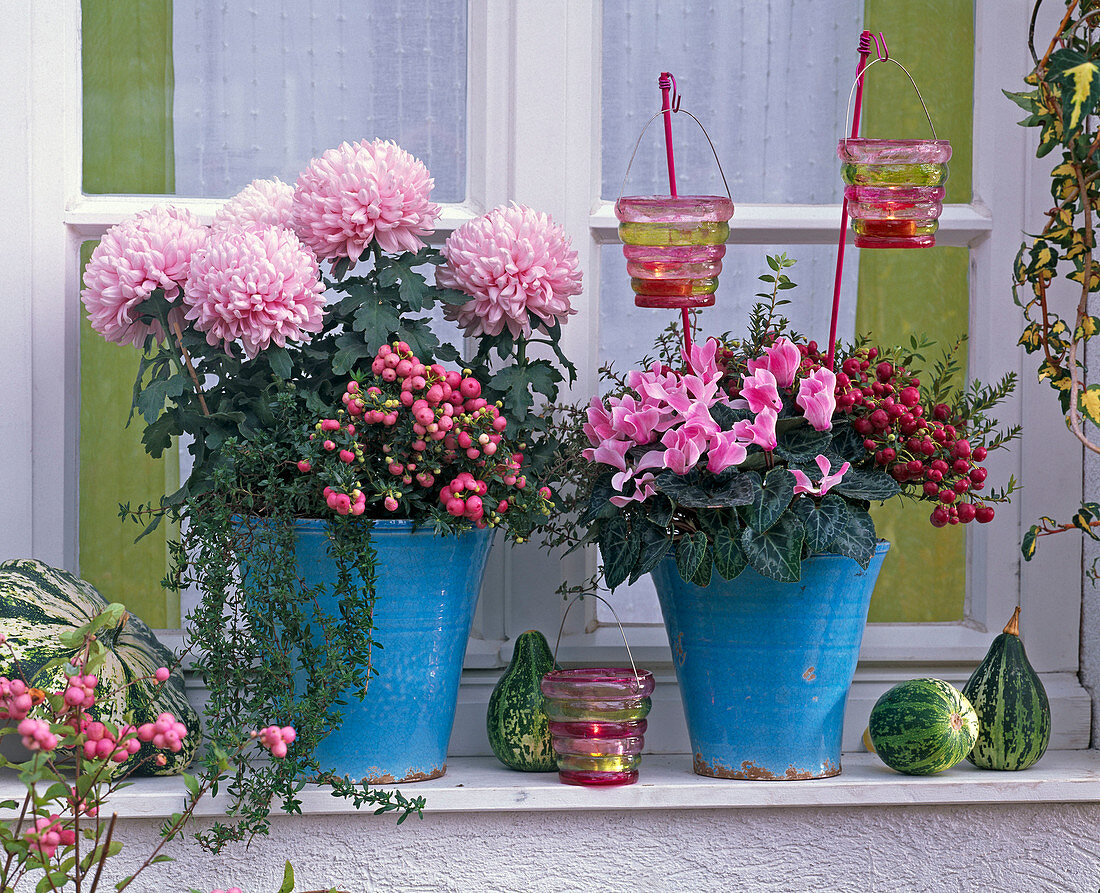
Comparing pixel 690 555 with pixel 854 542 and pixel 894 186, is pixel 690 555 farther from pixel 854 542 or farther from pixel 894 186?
pixel 894 186

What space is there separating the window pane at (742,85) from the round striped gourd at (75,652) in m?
0.84

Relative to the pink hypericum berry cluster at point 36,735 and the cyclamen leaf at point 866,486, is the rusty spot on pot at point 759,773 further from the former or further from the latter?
Answer: the pink hypericum berry cluster at point 36,735

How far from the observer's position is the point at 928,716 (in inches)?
45.4

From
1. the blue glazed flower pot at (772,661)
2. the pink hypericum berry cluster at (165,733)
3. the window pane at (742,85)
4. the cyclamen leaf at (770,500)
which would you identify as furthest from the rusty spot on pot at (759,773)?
the window pane at (742,85)

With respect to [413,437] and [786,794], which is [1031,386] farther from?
[413,437]

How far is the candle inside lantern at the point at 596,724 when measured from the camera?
1.13 meters

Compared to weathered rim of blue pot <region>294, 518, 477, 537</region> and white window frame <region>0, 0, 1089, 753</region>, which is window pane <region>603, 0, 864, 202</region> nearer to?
white window frame <region>0, 0, 1089, 753</region>

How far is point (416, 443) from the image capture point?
104 cm

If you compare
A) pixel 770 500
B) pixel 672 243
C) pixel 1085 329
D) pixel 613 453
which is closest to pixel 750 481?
pixel 770 500

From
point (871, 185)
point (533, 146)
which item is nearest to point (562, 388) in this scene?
point (533, 146)

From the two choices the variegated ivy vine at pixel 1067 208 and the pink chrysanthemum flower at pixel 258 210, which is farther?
the pink chrysanthemum flower at pixel 258 210

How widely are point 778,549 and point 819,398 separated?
0.17 m

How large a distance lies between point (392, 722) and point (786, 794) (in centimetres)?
42

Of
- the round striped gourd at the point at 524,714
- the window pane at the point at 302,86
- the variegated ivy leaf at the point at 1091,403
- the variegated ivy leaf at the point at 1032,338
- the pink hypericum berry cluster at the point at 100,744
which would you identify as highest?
the window pane at the point at 302,86
